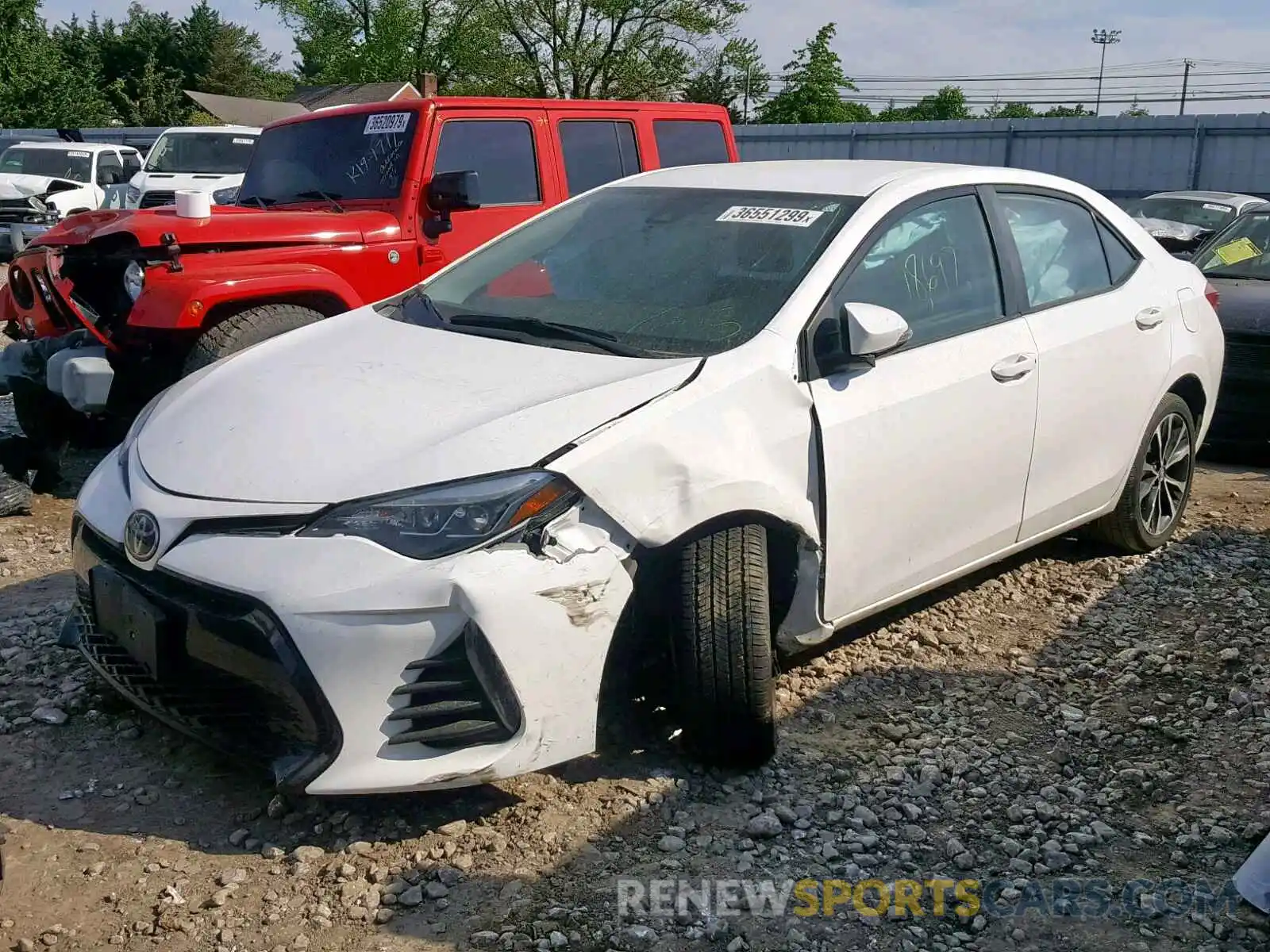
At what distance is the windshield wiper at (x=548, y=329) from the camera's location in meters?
3.47

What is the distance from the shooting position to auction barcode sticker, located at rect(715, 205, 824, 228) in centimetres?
384

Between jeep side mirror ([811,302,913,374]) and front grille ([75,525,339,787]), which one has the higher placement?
jeep side mirror ([811,302,913,374])

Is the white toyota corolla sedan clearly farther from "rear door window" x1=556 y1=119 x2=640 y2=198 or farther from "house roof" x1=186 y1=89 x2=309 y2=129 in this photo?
"house roof" x1=186 y1=89 x2=309 y2=129

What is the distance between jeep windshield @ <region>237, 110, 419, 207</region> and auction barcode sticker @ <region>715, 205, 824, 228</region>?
108 inches

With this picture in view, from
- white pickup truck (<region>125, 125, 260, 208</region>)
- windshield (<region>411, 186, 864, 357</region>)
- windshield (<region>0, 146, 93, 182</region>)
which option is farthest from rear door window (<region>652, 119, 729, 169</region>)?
windshield (<region>0, 146, 93, 182</region>)

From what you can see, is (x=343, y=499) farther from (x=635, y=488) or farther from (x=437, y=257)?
(x=437, y=257)

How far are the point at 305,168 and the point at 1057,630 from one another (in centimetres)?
451

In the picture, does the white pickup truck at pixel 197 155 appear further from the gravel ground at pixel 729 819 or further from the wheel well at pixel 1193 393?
the wheel well at pixel 1193 393

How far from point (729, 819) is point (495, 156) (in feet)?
14.3

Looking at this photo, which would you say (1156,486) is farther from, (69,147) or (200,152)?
(69,147)

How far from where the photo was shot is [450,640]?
274 cm

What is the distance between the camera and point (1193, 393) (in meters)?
5.23

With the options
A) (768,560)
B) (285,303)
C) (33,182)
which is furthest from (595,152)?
(33,182)

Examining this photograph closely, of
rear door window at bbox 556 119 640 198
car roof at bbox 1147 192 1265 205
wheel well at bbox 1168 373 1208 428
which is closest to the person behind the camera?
wheel well at bbox 1168 373 1208 428
